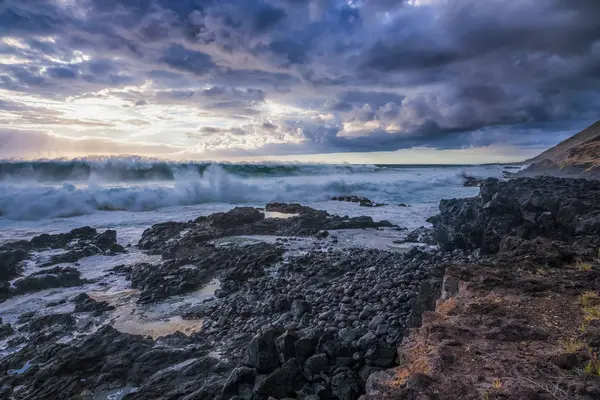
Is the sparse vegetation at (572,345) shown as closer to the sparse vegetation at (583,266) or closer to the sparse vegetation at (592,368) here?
the sparse vegetation at (592,368)

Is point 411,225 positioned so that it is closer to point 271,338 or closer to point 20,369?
point 271,338

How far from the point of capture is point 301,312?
6980 millimetres

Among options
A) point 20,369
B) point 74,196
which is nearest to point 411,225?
point 20,369

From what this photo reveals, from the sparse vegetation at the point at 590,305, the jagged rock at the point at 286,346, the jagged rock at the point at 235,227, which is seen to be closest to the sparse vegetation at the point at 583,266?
the sparse vegetation at the point at 590,305

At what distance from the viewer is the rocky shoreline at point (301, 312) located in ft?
14.4

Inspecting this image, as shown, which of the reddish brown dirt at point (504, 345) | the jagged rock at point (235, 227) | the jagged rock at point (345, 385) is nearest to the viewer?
the reddish brown dirt at point (504, 345)

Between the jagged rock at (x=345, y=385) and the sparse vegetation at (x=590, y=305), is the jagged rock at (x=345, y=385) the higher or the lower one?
the lower one

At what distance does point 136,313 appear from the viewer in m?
8.48

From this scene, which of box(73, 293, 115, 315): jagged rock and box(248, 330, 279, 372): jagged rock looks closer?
box(248, 330, 279, 372): jagged rock

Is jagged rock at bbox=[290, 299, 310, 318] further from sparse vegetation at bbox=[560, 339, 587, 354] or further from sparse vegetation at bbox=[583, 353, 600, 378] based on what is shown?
sparse vegetation at bbox=[583, 353, 600, 378]

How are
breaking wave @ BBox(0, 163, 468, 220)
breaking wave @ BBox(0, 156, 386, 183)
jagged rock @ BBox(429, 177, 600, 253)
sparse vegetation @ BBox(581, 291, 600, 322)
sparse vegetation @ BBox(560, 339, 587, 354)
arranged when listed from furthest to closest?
breaking wave @ BBox(0, 156, 386, 183) < breaking wave @ BBox(0, 163, 468, 220) < jagged rock @ BBox(429, 177, 600, 253) < sparse vegetation @ BBox(581, 291, 600, 322) < sparse vegetation @ BBox(560, 339, 587, 354)

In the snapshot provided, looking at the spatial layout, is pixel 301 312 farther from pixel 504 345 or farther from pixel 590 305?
pixel 590 305

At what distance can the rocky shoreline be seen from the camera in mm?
4391

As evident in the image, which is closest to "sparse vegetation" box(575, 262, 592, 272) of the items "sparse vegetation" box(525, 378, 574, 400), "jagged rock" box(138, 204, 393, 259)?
"sparse vegetation" box(525, 378, 574, 400)
